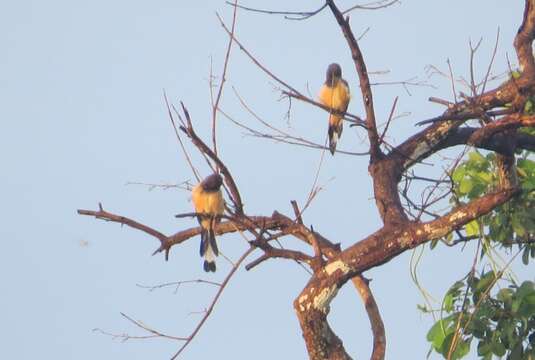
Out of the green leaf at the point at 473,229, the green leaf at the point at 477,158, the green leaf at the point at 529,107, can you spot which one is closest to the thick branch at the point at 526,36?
the green leaf at the point at 529,107

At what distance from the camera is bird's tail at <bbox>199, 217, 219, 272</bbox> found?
4.73 m

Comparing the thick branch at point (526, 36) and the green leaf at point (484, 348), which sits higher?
the thick branch at point (526, 36)

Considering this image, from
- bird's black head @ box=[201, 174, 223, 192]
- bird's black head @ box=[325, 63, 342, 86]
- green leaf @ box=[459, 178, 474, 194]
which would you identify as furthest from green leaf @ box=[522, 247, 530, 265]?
bird's black head @ box=[325, 63, 342, 86]

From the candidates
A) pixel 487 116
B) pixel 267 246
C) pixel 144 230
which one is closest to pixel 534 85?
pixel 487 116

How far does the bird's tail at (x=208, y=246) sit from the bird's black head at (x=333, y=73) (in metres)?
1.79

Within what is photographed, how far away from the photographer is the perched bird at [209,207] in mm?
4891

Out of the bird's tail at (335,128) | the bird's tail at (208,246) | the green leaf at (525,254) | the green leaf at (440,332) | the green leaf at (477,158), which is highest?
the bird's tail at (335,128)

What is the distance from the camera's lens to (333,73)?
660 centimetres

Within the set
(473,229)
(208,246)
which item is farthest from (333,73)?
(473,229)

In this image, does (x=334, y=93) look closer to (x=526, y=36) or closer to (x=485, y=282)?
(x=526, y=36)

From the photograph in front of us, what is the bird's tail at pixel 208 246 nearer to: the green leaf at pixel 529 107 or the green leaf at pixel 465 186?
the green leaf at pixel 465 186

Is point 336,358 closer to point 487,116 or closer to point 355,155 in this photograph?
point 355,155

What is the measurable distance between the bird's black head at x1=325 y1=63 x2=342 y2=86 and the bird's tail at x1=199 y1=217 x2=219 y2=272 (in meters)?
1.79

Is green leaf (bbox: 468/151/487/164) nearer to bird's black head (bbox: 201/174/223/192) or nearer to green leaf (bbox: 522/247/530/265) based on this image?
green leaf (bbox: 522/247/530/265)
